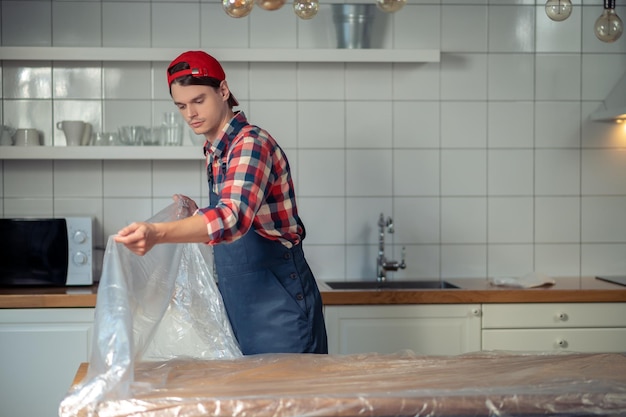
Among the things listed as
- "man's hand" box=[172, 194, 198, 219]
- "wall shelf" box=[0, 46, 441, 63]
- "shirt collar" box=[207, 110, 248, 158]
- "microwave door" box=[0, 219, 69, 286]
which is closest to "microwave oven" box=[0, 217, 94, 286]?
"microwave door" box=[0, 219, 69, 286]

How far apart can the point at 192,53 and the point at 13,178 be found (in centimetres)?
167

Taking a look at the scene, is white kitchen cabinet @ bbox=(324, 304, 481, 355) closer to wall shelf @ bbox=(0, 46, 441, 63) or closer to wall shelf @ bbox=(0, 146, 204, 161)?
wall shelf @ bbox=(0, 146, 204, 161)

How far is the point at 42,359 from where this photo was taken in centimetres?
293

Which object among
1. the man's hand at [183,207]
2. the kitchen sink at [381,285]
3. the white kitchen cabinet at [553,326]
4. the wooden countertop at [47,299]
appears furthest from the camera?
the kitchen sink at [381,285]

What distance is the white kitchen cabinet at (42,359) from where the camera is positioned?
2.92 m

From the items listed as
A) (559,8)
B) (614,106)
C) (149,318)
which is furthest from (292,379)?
(614,106)

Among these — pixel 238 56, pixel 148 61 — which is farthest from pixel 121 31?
pixel 238 56

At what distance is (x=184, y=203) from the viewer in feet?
7.20

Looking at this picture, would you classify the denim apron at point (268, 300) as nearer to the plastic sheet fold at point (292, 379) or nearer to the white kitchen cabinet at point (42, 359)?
the plastic sheet fold at point (292, 379)

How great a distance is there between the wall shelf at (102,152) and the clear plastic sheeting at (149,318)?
101cm

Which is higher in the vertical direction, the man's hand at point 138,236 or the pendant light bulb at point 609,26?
the pendant light bulb at point 609,26

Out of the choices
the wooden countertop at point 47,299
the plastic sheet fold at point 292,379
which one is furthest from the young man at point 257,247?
the wooden countertop at point 47,299

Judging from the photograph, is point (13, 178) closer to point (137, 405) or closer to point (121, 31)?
point (121, 31)

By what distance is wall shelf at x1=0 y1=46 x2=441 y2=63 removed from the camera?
3168 mm
